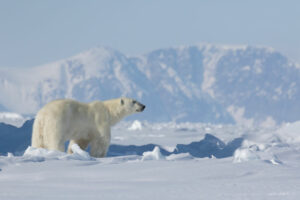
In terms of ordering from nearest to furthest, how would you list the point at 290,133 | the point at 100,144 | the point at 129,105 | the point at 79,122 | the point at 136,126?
the point at 79,122, the point at 100,144, the point at 129,105, the point at 290,133, the point at 136,126

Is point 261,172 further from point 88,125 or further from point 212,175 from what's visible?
point 88,125

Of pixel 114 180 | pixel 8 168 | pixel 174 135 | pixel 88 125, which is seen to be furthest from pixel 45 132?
pixel 174 135

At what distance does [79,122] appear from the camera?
10.8m

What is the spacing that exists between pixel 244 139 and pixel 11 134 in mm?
11385

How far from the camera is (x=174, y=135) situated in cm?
3594

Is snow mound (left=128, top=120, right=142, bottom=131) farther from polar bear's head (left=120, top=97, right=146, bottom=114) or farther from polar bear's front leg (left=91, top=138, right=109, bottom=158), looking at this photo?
polar bear's front leg (left=91, top=138, right=109, bottom=158)

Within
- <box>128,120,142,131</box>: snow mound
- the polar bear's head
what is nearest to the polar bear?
the polar bear's head

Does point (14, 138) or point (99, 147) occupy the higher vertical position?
point (14, 138)

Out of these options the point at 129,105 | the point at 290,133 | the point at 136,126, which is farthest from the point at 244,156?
the point at 136,126

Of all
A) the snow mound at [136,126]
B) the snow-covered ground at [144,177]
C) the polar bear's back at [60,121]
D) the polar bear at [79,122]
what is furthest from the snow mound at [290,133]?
the snow-covered ground at [144,177]

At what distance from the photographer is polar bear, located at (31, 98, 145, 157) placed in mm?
10445

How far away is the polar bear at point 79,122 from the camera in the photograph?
1045cm

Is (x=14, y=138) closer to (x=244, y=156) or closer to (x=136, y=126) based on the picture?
(x=136, y=126)

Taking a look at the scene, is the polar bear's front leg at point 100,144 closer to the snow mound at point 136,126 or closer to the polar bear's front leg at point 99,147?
the polar bear's front leg at point 99,147
